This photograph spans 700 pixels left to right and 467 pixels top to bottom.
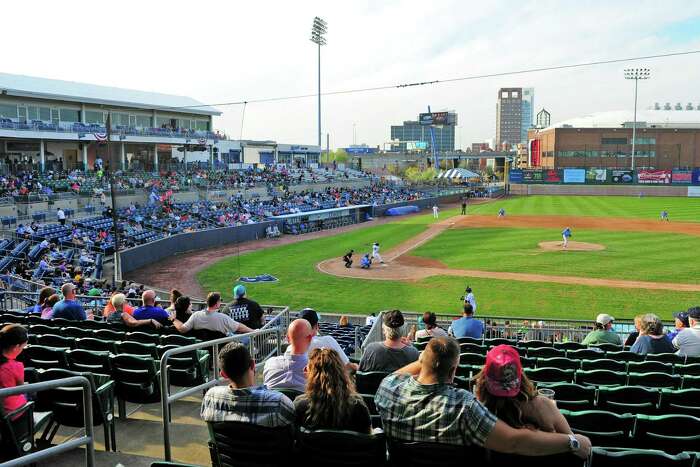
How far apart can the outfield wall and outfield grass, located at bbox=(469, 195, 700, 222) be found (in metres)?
4.02

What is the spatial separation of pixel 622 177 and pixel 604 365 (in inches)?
3482

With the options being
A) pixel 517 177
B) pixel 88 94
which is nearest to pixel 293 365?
pixel 88 94

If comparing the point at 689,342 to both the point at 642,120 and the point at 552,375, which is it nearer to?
the point at 552,375

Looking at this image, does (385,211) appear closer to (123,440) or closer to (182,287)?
(182,287)

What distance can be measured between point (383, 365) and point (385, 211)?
5599 centimetres

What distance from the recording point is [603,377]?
7.62 metres

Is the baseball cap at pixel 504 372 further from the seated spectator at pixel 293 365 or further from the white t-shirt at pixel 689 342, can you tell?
the white t-shirt at pixel 689 342

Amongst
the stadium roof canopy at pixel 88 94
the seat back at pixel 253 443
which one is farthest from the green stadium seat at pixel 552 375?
the stadium roof canopy at pixel 88 94

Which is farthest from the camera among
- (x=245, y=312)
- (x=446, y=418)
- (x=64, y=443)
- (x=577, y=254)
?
(x=577, y=254)

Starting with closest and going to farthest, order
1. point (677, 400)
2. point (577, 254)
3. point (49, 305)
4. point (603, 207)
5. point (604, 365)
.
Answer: point (677, 400) < point (604, 365) < point (49, 305) < point (577, 254) < point (603, 207)

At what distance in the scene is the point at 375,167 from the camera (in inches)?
6565

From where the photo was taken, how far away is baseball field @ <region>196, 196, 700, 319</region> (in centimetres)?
2331

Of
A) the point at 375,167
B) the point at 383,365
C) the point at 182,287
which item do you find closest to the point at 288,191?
the point at 182,287

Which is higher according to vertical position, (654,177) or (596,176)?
(596,176)
